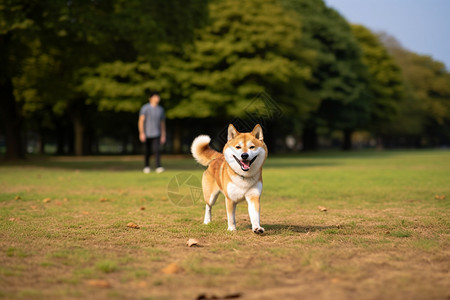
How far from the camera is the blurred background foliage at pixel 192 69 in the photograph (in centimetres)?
1985

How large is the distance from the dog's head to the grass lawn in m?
0.79

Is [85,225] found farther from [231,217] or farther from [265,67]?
[265,67]

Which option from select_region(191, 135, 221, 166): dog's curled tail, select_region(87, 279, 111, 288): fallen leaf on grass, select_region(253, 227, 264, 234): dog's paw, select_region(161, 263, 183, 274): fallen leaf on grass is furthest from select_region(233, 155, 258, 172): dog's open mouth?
select_region(87, 279, 111, 288): fallen leaf on grass

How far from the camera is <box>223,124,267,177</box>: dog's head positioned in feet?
18.9

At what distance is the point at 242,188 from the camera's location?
19.6ft

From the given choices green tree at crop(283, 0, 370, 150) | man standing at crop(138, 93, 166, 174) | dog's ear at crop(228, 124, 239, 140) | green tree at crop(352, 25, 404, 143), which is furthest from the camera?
green tree at crop(352, 25, 404, 143)

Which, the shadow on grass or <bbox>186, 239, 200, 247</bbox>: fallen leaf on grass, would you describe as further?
the shadow on grass

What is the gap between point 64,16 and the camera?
18438 mm

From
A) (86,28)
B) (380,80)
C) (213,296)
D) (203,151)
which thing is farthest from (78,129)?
(380,80)

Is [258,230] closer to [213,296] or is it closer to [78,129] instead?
[213,296]

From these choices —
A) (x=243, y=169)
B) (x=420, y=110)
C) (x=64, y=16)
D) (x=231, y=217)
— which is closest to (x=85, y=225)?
(x=231, y=217)

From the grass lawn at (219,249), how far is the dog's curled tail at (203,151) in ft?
1.88

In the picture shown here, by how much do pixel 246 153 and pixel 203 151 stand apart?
56.7 inches

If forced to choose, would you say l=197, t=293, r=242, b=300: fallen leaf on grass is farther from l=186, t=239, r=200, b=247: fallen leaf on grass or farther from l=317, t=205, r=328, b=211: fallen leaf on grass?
l=317, t=205, r=328, b=211: fallen leaf on grass
